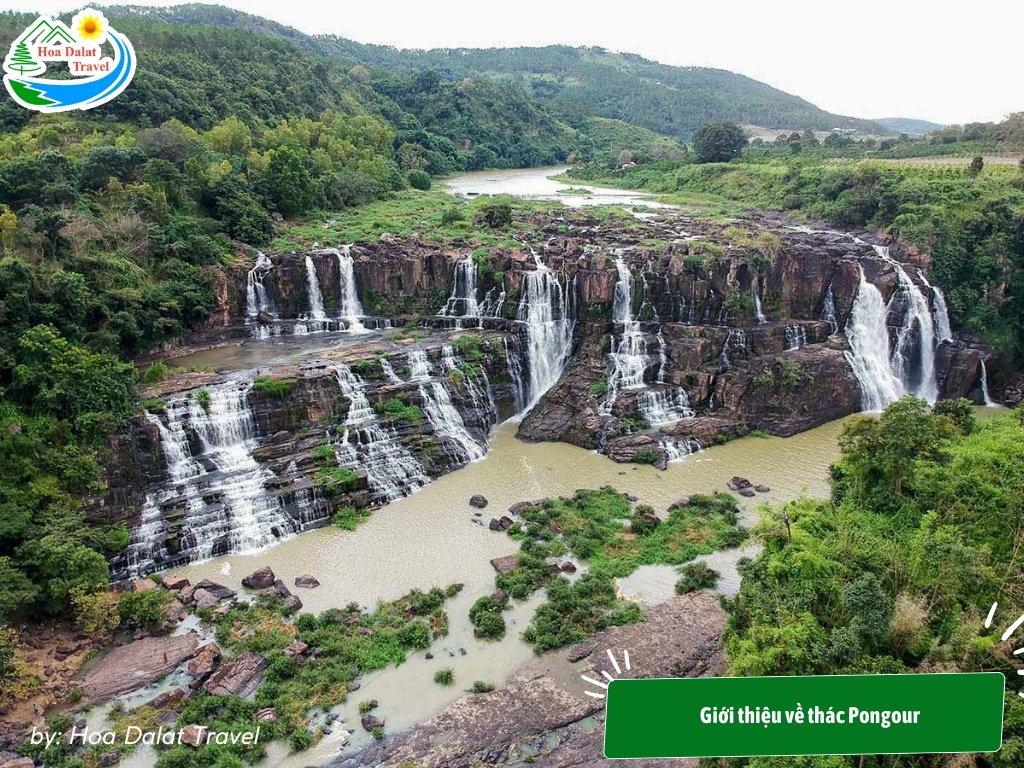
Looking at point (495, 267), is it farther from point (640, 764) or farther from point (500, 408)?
point (640, 764)

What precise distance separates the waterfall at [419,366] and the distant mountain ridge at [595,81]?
3008 inches

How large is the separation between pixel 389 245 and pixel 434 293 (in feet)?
11.2

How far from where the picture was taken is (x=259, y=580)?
16047 millimetres

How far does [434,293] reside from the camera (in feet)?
97.1

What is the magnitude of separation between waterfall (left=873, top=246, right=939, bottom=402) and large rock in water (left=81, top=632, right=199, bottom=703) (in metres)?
27.6

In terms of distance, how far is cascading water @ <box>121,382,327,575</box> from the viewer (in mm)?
17516

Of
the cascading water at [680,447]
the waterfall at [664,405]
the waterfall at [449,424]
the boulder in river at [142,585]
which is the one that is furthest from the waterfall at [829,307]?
the boulder in river at [142,585]

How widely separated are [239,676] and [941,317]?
29049mm

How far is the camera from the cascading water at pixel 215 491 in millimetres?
17516

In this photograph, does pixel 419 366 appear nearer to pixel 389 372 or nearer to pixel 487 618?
pixel 389 372

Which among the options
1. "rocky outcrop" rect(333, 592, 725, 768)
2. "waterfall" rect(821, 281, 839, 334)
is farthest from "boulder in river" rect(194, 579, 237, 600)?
"waterfall" rect(821, 281, 839, 334)

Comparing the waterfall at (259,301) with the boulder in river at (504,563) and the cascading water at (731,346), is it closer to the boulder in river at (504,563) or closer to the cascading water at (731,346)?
the boulder in river at (504,563)

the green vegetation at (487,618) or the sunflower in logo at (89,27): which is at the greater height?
the sunflower in logo at (89,27)

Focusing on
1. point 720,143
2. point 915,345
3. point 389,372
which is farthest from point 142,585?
point 720,143
